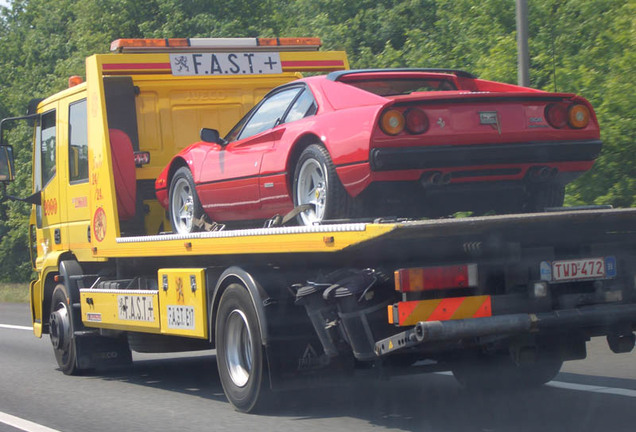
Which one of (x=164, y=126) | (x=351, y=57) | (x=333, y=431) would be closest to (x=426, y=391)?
(x=333, y=431)

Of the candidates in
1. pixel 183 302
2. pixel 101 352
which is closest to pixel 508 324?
pixel 183 302

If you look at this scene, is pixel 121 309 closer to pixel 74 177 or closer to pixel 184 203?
pixel 184 203

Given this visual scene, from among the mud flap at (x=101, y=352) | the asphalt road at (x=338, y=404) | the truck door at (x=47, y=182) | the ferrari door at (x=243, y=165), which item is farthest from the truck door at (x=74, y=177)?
the ferrari door at (x=243, y=165)

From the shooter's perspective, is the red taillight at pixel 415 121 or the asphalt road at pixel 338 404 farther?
the asphalt road at pixel 338 404

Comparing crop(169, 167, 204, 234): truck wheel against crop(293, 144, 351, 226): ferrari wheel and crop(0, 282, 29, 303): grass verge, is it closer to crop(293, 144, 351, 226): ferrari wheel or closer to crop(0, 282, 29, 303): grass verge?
crop(293, 144, 351, 226): ferrari wheel

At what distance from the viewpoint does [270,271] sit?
7.22m

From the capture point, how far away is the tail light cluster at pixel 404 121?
6652 millimetres

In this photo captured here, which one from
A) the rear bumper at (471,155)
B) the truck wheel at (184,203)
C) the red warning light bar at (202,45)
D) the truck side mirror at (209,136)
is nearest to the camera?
the rear bumper at (471,155)

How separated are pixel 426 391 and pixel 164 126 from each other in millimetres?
3983

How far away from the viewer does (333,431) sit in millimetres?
6711

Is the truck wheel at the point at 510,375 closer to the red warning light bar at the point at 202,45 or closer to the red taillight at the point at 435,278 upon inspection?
the red taillight at the point at 435,278

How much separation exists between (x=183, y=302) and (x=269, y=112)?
5.25 feet

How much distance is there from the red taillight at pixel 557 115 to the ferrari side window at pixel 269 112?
6.11 feet

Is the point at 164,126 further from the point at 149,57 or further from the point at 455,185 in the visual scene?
the point at 455,185
